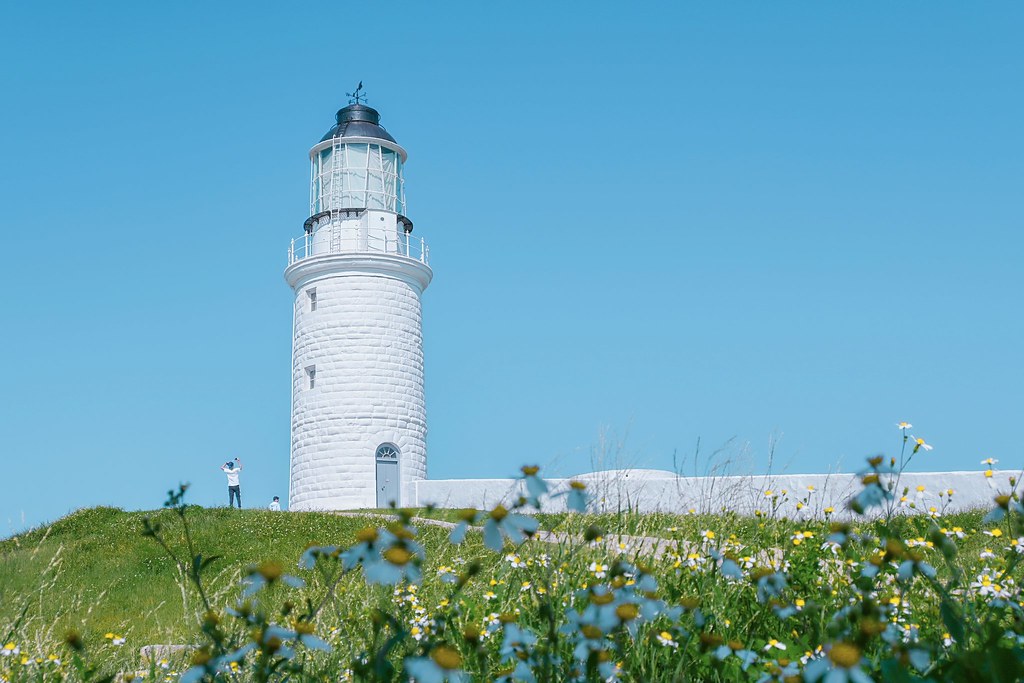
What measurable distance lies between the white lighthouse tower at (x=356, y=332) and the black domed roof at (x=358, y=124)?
33mm

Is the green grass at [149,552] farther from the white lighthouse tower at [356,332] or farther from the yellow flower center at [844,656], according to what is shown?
the white lighthouse tower at [356,332]

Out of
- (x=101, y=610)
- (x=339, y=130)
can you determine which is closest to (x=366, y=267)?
(x=339, y=130)

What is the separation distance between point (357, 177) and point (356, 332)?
4.19 meters

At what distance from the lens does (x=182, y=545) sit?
12633 millimetres

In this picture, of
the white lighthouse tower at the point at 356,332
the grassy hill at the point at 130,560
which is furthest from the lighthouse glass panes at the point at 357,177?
the grassy hill at the point at 130,560

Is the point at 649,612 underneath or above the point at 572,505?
underneath

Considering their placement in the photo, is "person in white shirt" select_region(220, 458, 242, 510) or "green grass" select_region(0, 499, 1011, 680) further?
"person in white shirt" select_region(220, 458, 242, 510)

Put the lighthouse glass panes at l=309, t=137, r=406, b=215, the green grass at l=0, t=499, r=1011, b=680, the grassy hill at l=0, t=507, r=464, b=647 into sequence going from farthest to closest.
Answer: the lighthouse glass panes at l=309, t=137, r=406, b=215 < the grassy hill at l=0, t=507, r=464, b=647 < the green grass at l=0, t=499, r=1011, b=680

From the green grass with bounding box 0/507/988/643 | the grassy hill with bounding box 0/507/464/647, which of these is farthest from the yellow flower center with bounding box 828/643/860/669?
the grassy hill with bounding box 0/507/464/647

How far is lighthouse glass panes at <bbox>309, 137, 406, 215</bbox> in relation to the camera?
25.0 m

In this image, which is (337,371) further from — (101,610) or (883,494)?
(883,494)

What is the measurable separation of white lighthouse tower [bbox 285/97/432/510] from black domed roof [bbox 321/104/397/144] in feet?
0.11

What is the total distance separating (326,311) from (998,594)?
856 inches

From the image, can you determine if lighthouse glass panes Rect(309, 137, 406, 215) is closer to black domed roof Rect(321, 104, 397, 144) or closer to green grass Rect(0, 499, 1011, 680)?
black domed roof Rect(321, 104, 397, 144)
